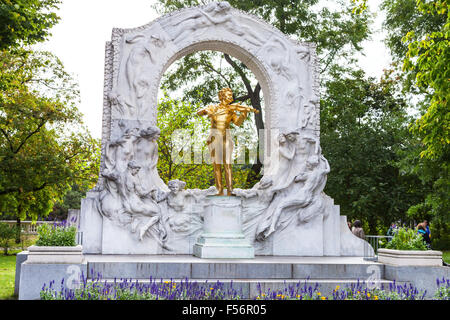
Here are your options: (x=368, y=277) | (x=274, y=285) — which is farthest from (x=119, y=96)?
(x=368, y=277)

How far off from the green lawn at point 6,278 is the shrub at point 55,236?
187 cm

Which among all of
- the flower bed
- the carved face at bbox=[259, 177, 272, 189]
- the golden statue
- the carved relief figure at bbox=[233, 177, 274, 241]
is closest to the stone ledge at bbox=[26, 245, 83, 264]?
the flower bed

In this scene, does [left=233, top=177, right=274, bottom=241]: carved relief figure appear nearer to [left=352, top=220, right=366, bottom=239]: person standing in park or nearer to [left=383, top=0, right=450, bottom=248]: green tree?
[left=352, top=220, right=366, bottom=239]: person standing in park

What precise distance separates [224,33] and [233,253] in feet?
18.7

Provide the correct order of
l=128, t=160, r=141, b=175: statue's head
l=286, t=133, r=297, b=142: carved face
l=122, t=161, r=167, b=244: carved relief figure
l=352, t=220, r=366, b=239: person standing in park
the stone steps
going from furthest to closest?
l=352, t=220, r=366, b=239: person standing in park < l=286, t=133, r=297, b=142: carved face < l=128, t=160, r=141, b=175: statue's head < l=122, t=161, r=167, b=244: carved relief figure < the stone steps

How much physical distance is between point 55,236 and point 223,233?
11.6 feet

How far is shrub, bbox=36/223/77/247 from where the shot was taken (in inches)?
315

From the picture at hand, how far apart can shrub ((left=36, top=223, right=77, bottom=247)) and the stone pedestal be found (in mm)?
2766

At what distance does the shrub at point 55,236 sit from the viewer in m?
7.99

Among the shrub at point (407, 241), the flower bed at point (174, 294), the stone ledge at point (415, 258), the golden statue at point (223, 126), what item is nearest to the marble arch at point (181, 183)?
the golden statue at point (223, 126)

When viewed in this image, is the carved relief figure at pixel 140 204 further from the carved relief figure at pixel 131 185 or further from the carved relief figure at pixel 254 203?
the carved relief figure at pixel 254 203

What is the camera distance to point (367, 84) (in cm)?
2498
